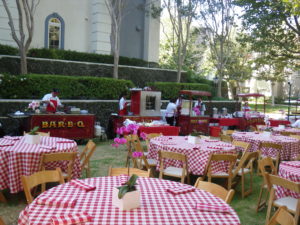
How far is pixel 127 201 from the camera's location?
113 inches

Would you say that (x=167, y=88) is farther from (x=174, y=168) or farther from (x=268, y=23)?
(x=174, y=168)

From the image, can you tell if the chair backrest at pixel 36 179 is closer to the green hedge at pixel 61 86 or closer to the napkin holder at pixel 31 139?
the napkin holder at pixel 31 139

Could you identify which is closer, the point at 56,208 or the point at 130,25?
the point at 56,208

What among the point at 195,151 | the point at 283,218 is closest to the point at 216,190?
the point at 283,218

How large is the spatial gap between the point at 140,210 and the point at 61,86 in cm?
1201

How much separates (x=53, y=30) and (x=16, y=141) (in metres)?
13.3

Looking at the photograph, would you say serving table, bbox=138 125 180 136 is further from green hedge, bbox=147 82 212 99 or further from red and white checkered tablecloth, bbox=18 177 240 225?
green hedge, bbox=147 82 212 99

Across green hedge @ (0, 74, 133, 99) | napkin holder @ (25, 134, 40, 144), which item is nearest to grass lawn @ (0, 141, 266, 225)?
napkin holder @ (25, 134, 40, 144)

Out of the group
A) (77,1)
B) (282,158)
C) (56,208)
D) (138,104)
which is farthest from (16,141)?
(77,1)

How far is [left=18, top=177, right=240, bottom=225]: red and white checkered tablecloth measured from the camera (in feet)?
8.78

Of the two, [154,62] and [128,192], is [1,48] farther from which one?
[128,192]

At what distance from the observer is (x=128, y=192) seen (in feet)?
9.41

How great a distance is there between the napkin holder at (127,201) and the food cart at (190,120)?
35.7 feet

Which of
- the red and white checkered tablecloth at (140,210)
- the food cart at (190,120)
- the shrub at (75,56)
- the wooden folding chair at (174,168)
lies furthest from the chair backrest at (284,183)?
the shrub at (75,56)
